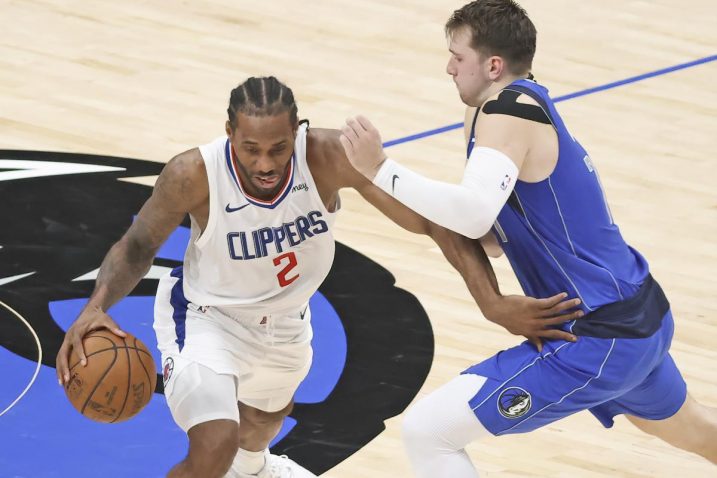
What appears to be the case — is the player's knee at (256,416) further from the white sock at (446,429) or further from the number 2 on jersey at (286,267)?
the white sock at (446,429)

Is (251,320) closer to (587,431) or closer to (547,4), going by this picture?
(587,431)

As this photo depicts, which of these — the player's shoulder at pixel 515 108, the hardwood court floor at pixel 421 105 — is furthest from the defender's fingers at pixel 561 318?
the hardwood court floor at pixel 421 105

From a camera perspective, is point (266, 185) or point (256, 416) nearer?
point (266, 185)

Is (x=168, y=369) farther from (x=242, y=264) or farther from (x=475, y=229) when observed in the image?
(x=475, y=229)

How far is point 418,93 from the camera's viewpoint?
35.8 ft

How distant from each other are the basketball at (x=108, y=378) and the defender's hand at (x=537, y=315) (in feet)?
4.17

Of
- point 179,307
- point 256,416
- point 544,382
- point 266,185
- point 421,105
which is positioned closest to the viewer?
point 544,382

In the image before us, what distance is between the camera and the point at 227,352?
530 cm

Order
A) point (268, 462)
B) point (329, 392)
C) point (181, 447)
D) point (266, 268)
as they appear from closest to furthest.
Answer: point (266, 268), point (268, 462), point (181, 447), point (329, 392)

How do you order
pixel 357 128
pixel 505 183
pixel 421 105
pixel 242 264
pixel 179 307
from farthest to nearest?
1. pixel 421 105
2. pixel 179 307
3. pixel 242 264
4. pixel 357 128
5. pixel 505 183

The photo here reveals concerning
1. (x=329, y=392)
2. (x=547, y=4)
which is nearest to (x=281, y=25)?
(x=547, y=4)

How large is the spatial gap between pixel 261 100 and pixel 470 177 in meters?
0.81

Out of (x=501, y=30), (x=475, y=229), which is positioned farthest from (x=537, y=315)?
(x=501, y=30)

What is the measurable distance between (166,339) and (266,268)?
0.48 meters
